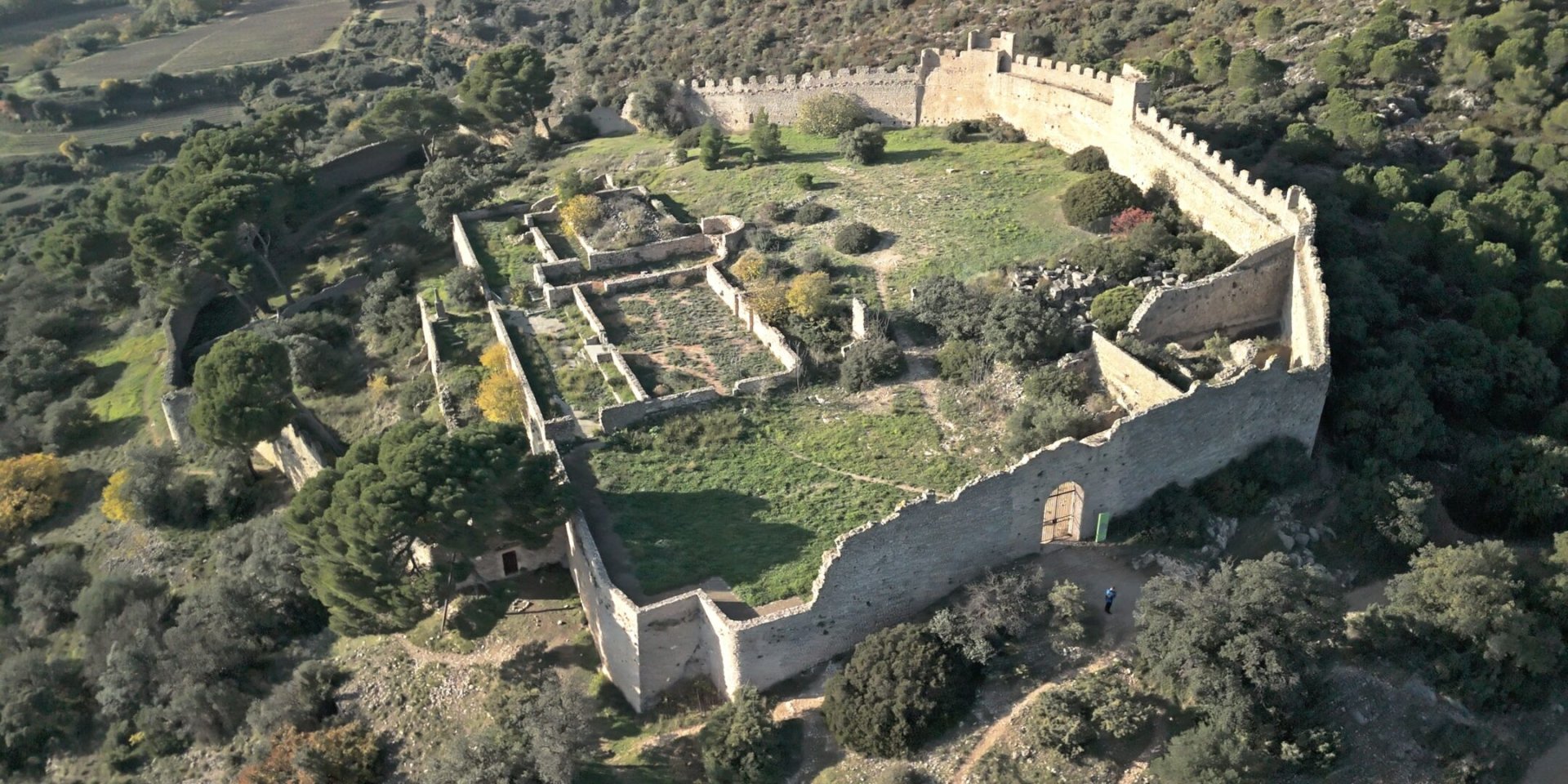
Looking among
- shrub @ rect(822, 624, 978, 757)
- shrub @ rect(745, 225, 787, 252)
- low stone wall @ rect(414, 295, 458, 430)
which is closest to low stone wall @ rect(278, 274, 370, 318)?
low stone wall @ rect(414, 295, 458, 430)

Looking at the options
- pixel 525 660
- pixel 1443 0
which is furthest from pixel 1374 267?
pixel 525 660

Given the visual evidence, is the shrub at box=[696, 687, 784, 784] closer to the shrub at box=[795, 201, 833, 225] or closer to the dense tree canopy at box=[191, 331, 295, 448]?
the dense tree canopy at box=[191, 331, 295, 448]

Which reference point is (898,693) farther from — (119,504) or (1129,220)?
(119,504)

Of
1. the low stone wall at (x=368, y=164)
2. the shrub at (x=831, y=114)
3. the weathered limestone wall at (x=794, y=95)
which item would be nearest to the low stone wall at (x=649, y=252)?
the shrub at (x=831, y=114)

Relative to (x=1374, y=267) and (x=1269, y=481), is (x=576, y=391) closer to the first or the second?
(x=1269, y=481)

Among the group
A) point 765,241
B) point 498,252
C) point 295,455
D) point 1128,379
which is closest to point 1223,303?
point 1128,379

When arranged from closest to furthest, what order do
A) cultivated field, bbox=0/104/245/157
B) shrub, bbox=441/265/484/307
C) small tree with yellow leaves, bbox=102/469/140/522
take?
small tree with yellow leaves, bbox=102/469/140/522 → shrub, bbox=441/265/484/307 → cultivated field, bbox=0/104/245/157

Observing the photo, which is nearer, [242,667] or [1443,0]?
[242,667]
